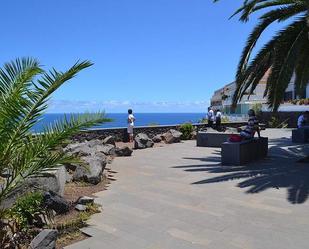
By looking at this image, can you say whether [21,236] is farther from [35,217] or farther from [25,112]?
[25,112]

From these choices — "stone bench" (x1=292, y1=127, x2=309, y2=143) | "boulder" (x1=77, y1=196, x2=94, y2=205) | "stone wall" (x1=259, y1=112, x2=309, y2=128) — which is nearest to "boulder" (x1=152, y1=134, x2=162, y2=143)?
"stone bench" (x1=292, y1=127, x2=309, y2=143)

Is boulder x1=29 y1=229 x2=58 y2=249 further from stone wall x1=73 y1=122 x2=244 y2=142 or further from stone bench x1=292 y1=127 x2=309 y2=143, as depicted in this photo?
stone bench x1=292 y1=127 x2=309 y2=143

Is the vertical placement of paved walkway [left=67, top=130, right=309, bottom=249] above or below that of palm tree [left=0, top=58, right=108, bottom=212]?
below

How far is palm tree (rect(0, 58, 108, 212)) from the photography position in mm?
4797

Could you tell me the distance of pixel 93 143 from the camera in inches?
579

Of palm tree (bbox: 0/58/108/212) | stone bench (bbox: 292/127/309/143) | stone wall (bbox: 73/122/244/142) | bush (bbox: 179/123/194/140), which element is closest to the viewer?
palm tree (bbox: 0/58/108/212)

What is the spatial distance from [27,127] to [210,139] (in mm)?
12500

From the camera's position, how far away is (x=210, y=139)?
1692 cm

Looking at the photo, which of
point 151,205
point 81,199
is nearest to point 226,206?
point 151,205

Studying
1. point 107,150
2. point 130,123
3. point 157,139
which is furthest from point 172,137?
point 107,150

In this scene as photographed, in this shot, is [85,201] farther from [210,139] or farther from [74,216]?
[210,139]

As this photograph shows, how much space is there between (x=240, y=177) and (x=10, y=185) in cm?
618

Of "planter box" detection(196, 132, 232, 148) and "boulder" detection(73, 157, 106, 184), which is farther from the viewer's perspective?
"planter box" detection(196, 132, 232, 148)

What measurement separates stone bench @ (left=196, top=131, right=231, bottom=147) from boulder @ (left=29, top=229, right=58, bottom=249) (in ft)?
39.8
